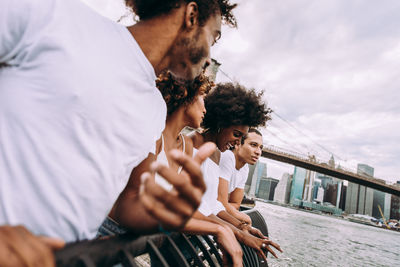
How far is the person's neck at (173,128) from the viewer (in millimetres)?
1591

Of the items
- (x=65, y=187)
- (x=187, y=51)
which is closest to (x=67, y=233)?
(x=65, y=187)

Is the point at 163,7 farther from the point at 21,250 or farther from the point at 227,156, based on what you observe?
the point at 227,156

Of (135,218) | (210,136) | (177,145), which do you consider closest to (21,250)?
(135,218)

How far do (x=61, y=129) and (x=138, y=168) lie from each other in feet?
1.50

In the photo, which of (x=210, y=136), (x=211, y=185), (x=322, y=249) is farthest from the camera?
(x=322, y=249)

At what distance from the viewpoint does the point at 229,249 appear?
45.9 inches

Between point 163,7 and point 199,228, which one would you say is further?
point 199,228

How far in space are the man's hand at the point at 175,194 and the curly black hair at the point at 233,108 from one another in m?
2.20

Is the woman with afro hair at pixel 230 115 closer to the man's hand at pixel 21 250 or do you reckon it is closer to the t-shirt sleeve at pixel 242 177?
the t-shirt sleeve at pixel 242 177

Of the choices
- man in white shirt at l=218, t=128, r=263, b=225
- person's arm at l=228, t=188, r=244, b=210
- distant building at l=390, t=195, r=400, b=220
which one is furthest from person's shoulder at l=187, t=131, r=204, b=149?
distant building at l=390, t=195, r=400, b=220

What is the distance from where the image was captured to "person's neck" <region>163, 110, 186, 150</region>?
1.59 meters

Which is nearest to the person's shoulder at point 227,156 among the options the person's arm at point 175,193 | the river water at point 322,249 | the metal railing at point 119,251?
the metal railing at point 119,251

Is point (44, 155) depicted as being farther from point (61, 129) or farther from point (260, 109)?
point (260, 109)

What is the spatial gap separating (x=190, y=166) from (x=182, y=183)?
0.13 feet
